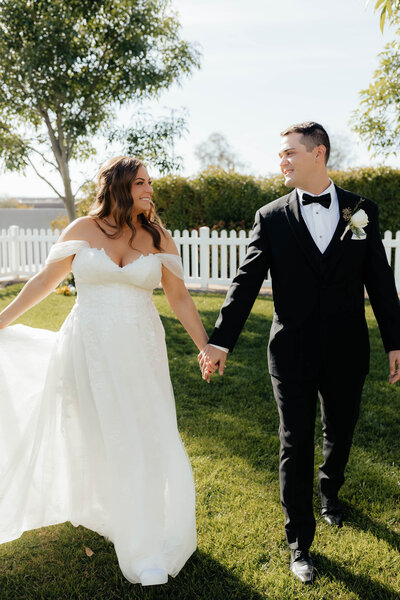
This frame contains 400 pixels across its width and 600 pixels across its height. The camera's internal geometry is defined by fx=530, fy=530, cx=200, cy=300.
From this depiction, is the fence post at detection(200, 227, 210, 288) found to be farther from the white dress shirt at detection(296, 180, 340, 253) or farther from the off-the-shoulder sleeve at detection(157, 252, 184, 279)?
the white dress shirt at detection(296, 180, 340, 253)

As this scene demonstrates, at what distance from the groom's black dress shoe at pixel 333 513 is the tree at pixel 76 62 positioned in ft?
31.5

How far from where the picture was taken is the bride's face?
115 inches

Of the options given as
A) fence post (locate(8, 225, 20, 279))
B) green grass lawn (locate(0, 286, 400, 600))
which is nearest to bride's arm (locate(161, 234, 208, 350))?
green grass lawn (locate(0, 286, 400, 600))

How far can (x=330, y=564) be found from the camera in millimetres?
2797

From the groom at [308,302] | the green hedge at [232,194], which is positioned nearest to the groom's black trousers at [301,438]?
the groom at [308,302]

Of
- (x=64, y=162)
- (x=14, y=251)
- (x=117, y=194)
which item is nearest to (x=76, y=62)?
(x=64, y=162)

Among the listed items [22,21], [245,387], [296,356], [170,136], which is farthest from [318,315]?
[22,21]

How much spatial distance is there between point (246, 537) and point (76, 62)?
34.2ft

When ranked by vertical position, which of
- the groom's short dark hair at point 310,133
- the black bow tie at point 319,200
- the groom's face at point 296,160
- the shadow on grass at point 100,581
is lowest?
the shadow on grass at point 100,581

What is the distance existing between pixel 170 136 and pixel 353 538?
9.81 m

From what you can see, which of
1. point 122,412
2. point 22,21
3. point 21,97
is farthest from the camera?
point 21,97

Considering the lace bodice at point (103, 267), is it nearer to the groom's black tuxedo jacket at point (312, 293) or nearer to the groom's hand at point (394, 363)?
the groom's black tuxedo jacket at point (312, 293)

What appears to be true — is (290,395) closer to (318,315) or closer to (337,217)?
(318,315)

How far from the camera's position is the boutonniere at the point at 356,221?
8.83 ft
